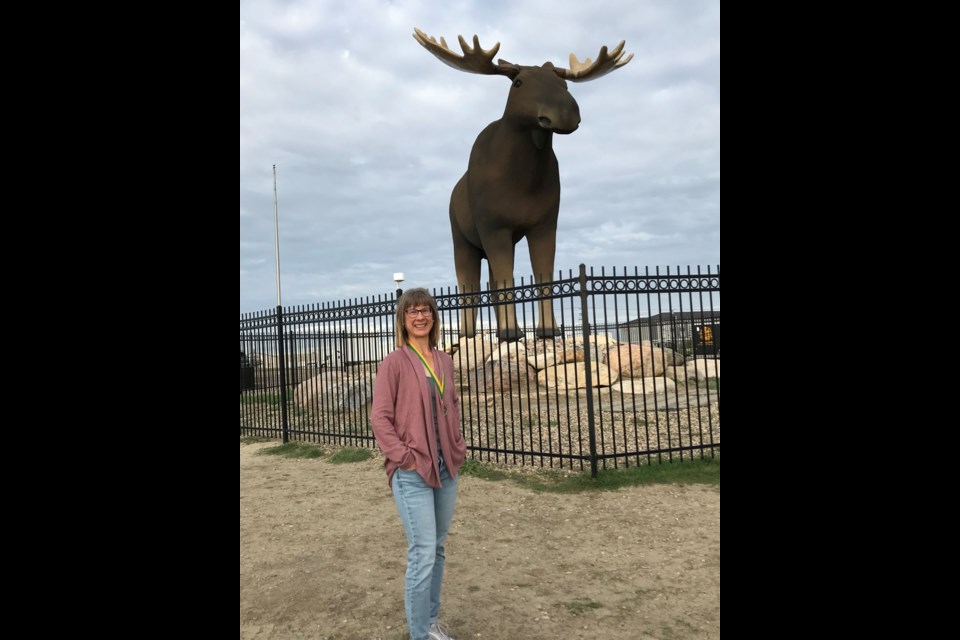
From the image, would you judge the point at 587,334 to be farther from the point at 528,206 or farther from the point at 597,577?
the point at 528,206

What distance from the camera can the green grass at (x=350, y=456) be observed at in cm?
813

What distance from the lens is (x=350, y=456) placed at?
27.2 ft

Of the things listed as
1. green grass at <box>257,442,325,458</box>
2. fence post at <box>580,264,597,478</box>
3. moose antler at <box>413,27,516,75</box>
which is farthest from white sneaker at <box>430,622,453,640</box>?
moose antler at <box>413,27,516,75</box>

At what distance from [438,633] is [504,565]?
4.14ft

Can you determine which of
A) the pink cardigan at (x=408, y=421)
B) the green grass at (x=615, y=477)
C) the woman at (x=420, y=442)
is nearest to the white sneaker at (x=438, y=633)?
the woman at (x=420, y=442)

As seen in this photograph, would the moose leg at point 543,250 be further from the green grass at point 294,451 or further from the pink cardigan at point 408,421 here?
the pink cardigan at point 408,421

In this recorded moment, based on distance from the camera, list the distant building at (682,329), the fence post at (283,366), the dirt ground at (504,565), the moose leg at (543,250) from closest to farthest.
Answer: the dirt ground at (504,565) → the distant building at (682,329) → the fence post at (283,366) → the moose leg at (543,250)

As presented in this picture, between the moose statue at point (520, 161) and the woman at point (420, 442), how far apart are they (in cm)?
672

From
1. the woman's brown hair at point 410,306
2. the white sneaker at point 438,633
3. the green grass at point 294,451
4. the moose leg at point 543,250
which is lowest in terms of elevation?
the white sneaker at point 438,633

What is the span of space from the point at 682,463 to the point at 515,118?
6590mm

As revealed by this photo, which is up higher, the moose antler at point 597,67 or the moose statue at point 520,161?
the moose antler at point 597,67
